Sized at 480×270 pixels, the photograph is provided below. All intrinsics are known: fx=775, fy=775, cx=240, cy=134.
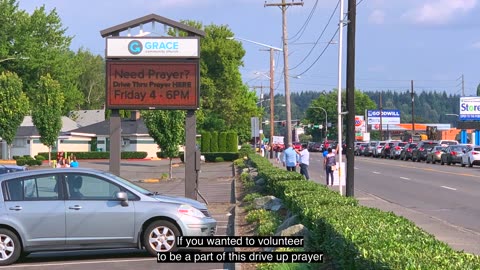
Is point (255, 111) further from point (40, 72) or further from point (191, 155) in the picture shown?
point (191, 155)

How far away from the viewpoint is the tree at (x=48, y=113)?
6456 centimetres

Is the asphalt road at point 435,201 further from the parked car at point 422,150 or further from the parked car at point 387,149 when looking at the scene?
the parked car at point 387,149

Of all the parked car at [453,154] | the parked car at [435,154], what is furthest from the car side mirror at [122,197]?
the parked car at [435,154]

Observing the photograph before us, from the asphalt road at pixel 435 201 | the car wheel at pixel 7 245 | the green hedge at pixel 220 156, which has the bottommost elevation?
the green hedge at pixel 220 156

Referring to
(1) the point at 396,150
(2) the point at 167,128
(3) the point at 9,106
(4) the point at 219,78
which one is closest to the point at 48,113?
(3) the point at 9,106

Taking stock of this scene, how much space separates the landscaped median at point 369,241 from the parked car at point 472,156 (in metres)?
41.8

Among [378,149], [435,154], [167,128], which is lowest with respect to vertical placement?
[378,149]

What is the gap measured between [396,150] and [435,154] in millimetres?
13597

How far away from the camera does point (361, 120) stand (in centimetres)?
13812

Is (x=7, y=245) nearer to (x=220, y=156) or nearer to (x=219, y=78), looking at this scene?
(x=220, y=156)

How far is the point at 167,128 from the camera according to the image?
1821 inches

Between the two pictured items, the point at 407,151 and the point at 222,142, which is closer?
the point at 407,151

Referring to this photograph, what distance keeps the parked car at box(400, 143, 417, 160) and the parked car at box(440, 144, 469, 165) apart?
9311 mm

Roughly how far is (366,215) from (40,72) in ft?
239
